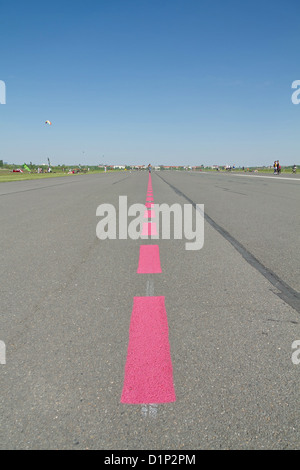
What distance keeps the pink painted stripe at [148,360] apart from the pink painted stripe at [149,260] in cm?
107

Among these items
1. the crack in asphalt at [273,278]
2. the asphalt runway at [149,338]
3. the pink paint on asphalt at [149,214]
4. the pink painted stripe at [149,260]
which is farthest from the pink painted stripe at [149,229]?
the asphalt runway at [149,338]

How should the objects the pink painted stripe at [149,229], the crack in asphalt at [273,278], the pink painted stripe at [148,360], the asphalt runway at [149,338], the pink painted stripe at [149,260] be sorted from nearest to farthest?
the asphalt runway at [149,338], the pink painted stripe at [148,360], the crack in asphalt at [273,278], the pink painted stripe at [149,260], the pink painted stripe at [149,229]

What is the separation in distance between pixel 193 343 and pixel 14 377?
1.25 meters

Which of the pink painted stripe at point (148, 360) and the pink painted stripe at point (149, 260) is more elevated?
the pink painted stripe at point (149, 260)

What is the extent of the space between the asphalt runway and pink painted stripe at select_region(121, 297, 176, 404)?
0.05 metres

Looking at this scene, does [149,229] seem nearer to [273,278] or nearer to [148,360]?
[273,278]

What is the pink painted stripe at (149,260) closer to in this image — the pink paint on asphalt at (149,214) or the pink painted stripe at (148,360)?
the pink painted stripe at (148,360)

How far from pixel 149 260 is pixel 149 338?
6.81ft

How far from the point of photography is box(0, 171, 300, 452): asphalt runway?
1.50 meters

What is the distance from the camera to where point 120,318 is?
258cm

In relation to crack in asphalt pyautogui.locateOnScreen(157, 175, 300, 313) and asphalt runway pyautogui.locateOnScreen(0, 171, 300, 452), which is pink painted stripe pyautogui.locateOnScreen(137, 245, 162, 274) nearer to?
asphalt runway pyautogui.locateOnScreen(0, 171, 300, 452)

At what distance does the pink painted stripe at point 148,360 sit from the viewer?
1733 millimetres

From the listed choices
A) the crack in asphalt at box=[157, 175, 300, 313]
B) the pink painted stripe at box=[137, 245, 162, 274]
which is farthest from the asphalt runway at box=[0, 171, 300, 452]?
the pink painted stripe at box=[137, 245, 162, 274]

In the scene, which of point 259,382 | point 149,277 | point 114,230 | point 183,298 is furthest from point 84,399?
point 114,230
